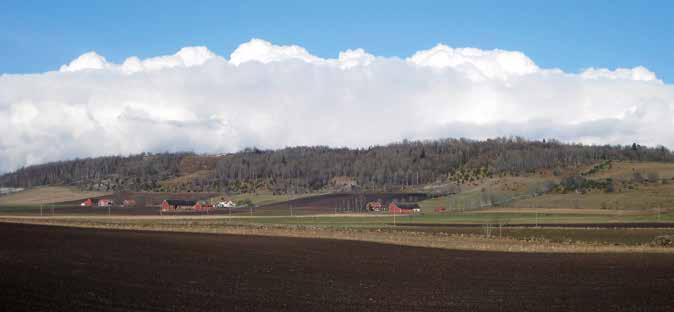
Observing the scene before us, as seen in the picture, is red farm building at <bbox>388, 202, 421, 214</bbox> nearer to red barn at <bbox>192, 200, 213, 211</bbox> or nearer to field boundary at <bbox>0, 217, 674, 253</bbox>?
red barn at <bbox>192, 200, 213, 211</bbox>

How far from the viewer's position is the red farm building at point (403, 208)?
13336cm

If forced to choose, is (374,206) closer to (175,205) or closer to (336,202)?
(336,202)

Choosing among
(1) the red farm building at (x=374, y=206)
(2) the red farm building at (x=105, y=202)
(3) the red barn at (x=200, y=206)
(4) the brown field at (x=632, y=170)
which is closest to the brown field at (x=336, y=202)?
(1) the red farm building at (x=374, y=206)

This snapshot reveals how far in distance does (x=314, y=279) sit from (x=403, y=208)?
10669cm

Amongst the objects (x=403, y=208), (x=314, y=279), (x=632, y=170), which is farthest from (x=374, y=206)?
(x=314, y=279)

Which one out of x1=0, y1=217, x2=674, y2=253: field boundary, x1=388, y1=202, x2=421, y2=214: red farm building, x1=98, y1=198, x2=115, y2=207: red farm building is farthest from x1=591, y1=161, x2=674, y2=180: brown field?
x1=98, y1=198, x2=115, y2=207: red farm building

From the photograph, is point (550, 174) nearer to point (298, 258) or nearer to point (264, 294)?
point (298, 258)

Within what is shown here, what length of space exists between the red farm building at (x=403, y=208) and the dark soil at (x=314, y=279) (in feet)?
283

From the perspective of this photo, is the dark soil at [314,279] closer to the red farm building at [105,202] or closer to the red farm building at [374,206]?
the red farm building at [374,206]

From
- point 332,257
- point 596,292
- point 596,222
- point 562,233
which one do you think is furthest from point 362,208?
point 596,292

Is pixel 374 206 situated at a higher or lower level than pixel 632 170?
lower

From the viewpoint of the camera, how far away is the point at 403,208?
13575cm

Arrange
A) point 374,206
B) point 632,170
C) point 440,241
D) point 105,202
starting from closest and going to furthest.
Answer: point 440,241
point 374,206
point 632,170
point 105,202

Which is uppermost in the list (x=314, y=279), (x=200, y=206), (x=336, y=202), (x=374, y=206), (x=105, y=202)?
(x=105, y=202)
